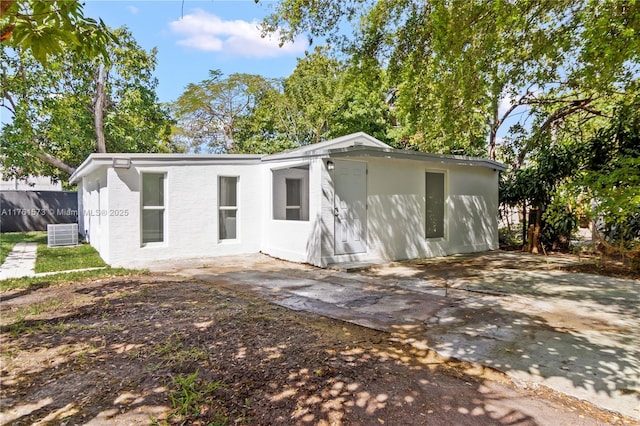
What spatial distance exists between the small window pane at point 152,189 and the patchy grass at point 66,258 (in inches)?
67.4

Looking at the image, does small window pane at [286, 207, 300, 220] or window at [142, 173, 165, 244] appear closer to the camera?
window at [142, 173, 165, 244]

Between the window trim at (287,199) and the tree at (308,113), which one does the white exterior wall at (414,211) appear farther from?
the tree at (308,113)

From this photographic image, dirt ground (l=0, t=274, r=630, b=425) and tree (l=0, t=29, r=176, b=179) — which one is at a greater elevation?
tree (l=0, t=29, r=176, b=179)

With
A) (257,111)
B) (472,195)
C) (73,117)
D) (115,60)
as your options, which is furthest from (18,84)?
(472,195)

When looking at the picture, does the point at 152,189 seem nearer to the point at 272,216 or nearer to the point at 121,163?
the point at 121,163

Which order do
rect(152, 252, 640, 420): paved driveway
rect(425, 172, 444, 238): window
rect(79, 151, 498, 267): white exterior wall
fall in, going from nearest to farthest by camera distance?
rect(152, 252, 640, 420): paved driveway, rect(79, 151, 498, 267): white exterior wall, rect(425, 172, 444, 238): window

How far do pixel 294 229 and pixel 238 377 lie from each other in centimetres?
588

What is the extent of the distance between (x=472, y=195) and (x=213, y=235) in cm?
723

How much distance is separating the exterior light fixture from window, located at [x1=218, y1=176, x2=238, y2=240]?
6.93 feet

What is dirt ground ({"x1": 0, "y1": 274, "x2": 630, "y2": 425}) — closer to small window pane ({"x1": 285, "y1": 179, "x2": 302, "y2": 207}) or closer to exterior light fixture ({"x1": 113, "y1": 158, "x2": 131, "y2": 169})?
exterior light fixture ({"x1": 113, "y1": 158, "x2": 131, "y2": 169})

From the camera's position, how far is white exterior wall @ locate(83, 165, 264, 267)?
829 cm

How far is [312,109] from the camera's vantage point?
21156mm

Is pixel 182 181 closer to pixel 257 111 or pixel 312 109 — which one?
pixel 312 109

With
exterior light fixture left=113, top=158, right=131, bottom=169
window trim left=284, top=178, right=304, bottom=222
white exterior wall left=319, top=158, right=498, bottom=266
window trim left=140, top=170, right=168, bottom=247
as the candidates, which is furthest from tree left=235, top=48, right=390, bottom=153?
exterior light fixture left=113, top=158, right=131, bottom=169
